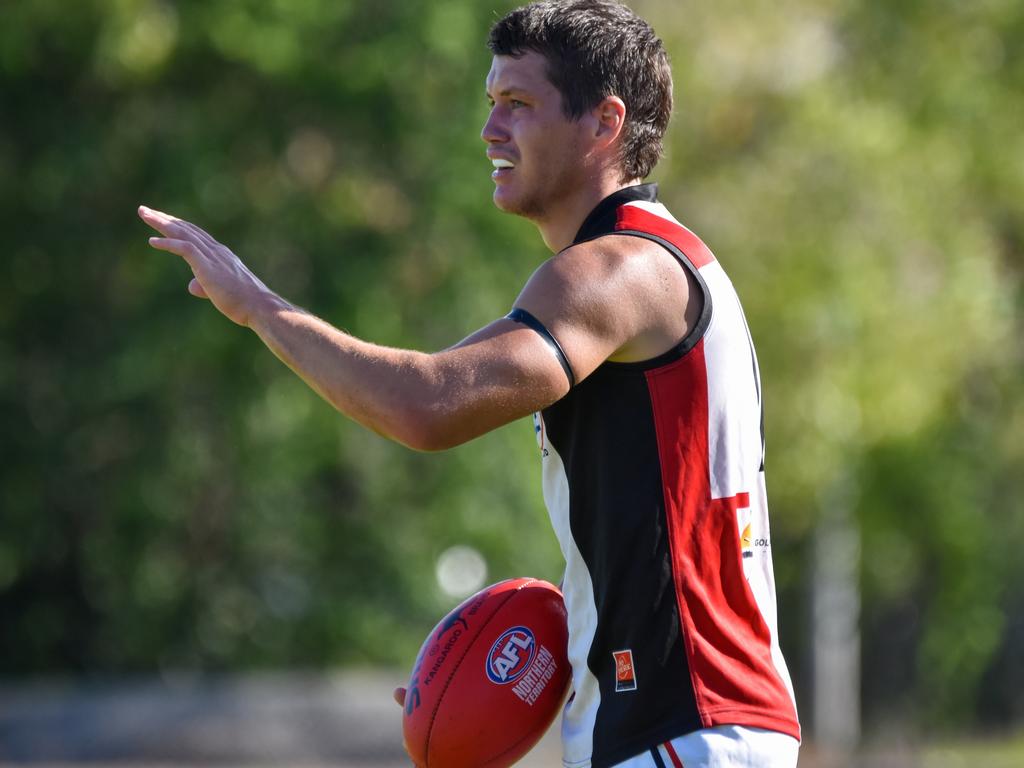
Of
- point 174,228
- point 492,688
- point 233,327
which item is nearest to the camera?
point 174,228

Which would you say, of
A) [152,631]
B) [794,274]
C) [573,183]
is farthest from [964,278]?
[573,183]

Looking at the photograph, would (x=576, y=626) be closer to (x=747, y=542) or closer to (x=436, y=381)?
(x=747, y=542)

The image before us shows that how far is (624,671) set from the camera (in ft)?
9.95

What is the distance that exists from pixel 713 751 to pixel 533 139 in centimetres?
134

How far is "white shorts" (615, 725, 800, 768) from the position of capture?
294cm

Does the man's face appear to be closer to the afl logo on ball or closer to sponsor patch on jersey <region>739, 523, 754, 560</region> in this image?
sponsor patch on jersey <region>739, 523, 754, 560</region>

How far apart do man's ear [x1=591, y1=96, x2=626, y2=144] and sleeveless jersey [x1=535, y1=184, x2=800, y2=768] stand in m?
0.26

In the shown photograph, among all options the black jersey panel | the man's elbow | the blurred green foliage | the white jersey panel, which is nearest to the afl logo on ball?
the white jersey panel

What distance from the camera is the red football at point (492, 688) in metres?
3.35

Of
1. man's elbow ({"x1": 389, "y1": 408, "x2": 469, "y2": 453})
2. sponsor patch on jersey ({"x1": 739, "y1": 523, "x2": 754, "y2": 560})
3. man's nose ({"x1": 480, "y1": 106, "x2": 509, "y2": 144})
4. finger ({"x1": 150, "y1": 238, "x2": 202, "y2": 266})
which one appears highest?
man's nose ({"x1": 480, "y1": 106, "x2": 509, "y2": 144})

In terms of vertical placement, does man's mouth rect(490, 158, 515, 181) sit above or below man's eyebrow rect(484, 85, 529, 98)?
below

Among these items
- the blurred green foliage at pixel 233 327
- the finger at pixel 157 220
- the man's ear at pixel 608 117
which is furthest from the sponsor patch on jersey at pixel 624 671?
the blurred green foliage at pixel 233 327

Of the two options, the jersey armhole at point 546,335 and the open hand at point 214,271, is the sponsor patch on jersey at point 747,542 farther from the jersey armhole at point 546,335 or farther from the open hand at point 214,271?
the open hand at point 214,271

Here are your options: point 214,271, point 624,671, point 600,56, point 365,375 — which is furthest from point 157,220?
point 624,671
